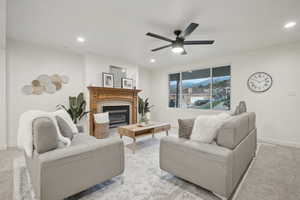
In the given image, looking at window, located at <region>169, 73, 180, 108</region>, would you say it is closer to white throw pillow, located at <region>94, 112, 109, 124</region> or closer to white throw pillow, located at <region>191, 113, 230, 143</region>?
white throw pillow, located at <region>94, 112, 109, 124</region>

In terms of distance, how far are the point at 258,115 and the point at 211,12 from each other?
3227 mm

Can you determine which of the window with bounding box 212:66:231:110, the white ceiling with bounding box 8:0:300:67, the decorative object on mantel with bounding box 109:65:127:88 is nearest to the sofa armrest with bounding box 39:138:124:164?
the white ceiling with bounding box 8:0:300:67

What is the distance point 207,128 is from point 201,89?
3.63 meters

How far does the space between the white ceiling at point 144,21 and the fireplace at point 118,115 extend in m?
2.10

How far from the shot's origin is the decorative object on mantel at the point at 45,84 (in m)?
3.44

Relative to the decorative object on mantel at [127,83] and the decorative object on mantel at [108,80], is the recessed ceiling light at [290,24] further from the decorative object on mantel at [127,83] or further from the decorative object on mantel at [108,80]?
the decorative object on mantel at [108,80]

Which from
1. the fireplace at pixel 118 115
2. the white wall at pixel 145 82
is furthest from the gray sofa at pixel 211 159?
the white wall at pixel 145 82

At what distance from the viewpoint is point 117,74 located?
4.89 meters

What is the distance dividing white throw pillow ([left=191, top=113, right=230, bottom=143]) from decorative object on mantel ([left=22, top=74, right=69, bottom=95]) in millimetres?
3883

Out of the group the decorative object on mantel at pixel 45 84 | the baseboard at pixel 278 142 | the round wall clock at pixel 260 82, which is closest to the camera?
the baseboard at pixel 278 142

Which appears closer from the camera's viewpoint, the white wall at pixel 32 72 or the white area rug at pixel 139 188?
the white area rug at pixel 139 188

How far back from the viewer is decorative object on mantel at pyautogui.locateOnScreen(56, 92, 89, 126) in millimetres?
3814

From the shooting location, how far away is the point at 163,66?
6.04 meters

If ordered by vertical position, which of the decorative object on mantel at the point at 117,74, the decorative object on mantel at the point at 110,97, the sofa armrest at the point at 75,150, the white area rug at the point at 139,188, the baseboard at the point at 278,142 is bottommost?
the white area rug at the point at 139,188
